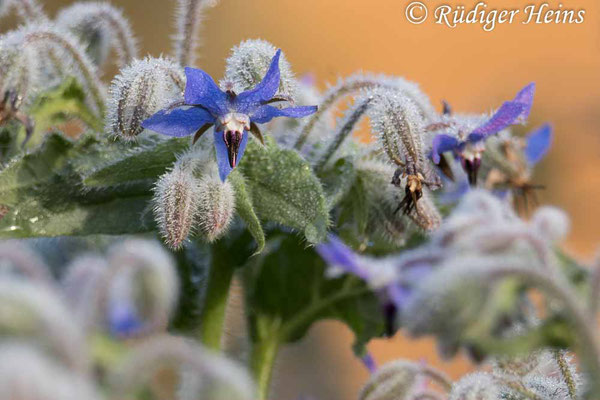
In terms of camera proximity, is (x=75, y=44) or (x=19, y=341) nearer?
(x=19, y=341)

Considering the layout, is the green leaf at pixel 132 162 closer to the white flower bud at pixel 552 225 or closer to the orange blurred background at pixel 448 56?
the white flower bud at pixel 552 225

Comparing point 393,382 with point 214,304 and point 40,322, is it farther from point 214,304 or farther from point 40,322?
point 40,322

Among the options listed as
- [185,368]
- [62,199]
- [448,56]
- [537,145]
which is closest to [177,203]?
[62,199]

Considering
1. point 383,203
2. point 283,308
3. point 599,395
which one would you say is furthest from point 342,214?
point 599,395

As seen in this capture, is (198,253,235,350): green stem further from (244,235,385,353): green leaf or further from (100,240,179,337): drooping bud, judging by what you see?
(100,240,179,337): drooping bud

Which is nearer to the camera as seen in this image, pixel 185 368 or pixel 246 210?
pixel 185 368

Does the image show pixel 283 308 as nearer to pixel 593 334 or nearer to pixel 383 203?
pixel 383 203

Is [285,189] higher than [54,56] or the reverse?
the reverse
